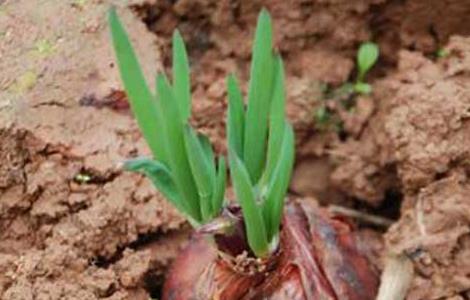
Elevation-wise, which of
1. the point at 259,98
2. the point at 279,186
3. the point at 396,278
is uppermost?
the point at 259,98

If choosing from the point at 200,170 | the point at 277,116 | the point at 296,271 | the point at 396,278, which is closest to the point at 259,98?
the point at 277,116

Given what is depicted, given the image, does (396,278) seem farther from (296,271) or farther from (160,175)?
(160,175)

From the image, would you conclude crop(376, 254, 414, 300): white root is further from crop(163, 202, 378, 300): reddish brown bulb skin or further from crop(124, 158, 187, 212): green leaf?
crop(124, 158, 187, 212): green leaf

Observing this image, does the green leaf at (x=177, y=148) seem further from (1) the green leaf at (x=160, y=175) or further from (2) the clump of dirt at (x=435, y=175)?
(2) the clump of dirt at (x=435, y=175)

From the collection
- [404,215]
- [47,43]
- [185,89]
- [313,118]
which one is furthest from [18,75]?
[404,215]

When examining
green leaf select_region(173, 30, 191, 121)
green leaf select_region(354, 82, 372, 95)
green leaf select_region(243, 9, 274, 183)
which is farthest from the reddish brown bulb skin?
green leaf select_region(354, 82, 372, 95)

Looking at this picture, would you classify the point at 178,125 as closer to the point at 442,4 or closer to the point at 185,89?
the point at 185,89
